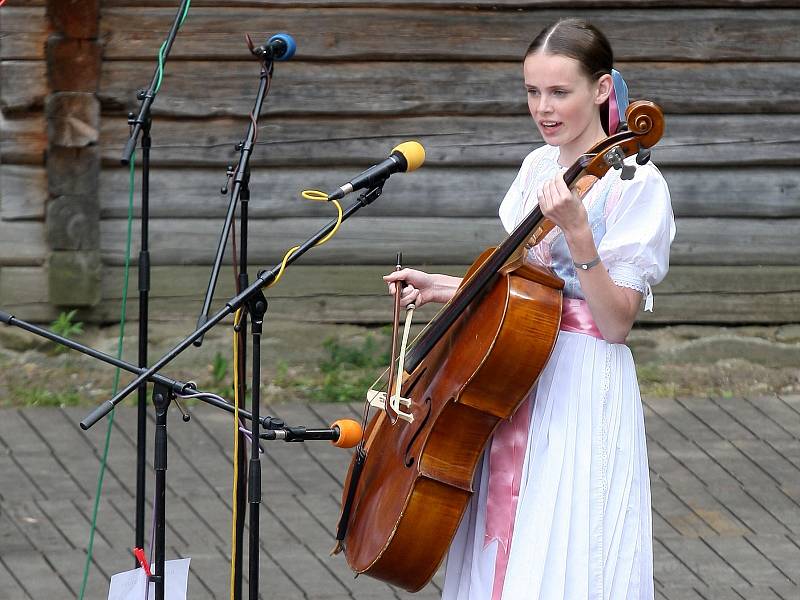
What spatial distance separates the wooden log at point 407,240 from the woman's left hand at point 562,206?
11.1ft

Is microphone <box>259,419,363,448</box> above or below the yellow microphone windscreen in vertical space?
below

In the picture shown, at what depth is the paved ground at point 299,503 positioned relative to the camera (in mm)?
4188

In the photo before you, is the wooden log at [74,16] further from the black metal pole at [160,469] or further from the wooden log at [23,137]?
the black metal pole at [160,469]

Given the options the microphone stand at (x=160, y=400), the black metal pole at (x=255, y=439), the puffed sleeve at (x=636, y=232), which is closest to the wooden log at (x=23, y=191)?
the microphone stand at (x=160, y=400)

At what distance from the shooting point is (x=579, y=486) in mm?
2621

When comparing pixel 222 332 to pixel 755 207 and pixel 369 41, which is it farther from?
pixel 755 207

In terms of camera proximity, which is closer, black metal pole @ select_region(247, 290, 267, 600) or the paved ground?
black metal pole @ select_region(247, 290, 267, 600)

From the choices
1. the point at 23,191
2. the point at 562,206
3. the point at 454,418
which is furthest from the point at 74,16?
the point at 562,206

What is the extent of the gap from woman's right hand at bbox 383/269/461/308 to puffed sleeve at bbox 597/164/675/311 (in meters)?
0.50

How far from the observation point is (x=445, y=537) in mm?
2613

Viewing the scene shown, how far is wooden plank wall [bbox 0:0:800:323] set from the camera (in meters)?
5.62

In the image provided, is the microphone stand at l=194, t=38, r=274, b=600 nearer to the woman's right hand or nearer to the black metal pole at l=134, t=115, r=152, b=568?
the black metal pole at l=134, t=115, r=152, b=568

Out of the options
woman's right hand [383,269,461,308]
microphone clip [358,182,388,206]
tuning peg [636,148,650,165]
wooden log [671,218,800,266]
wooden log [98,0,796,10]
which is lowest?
wooden log [671,218,800,266]

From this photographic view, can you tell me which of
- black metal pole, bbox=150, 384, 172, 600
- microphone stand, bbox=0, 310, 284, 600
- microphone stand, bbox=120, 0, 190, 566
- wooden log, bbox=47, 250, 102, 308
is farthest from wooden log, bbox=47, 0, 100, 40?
black metal pole, bbox=150, 384, 172, 600
